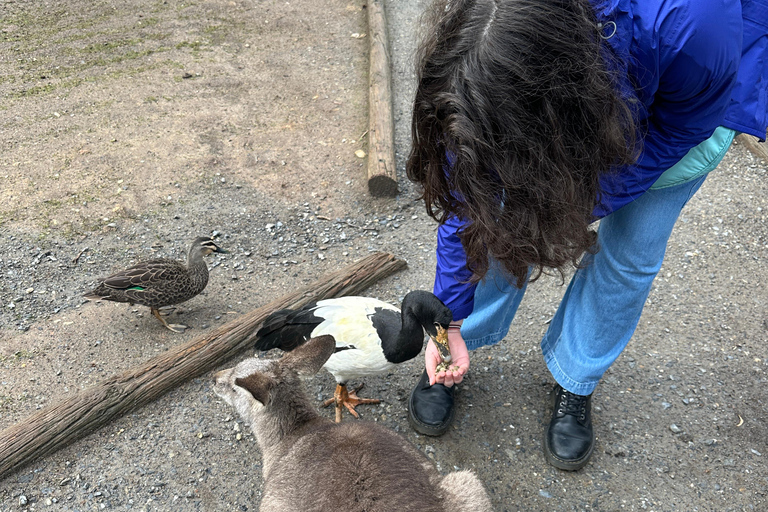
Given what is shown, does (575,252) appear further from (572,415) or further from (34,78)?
(34,78)

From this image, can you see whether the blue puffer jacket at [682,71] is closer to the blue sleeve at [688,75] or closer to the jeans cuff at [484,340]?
the blue sleeve at [688,75]

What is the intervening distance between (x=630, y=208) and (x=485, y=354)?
1593mm

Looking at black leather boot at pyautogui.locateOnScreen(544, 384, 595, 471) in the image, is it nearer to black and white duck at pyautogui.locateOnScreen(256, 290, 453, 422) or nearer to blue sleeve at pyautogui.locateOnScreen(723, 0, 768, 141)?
black and white duck at pyautogui.locateOnScreen(256, 290, 453, 422)

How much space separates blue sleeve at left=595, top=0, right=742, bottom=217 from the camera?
5.48 ft

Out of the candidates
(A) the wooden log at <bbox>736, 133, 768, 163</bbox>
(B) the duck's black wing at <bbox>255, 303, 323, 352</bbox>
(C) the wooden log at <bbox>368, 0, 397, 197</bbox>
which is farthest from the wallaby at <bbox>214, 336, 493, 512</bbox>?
(A) the wooden log at <bbox>736, 133, 768, 163</bbox>

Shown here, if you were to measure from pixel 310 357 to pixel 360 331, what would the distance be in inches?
17.9

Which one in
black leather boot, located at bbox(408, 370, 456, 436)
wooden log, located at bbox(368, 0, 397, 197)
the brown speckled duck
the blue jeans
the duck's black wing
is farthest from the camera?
wooden log, located at bbox(368, 0, 397, 197)

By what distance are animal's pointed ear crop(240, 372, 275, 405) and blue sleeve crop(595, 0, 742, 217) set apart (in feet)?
5.35

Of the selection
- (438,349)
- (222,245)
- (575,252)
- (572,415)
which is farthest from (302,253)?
(575,252)

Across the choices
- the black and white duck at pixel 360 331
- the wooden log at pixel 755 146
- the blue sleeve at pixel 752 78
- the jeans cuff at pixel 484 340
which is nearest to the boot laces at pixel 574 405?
the jeans cuff at pixel 484 340

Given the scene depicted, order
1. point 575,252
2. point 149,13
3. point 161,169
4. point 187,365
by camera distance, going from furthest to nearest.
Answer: point 149,13, point 161,169, point 187,365, point 575,252

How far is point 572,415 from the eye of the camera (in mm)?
3238

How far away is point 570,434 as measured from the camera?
319cm

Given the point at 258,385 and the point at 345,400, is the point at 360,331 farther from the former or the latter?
the point at 258,385
